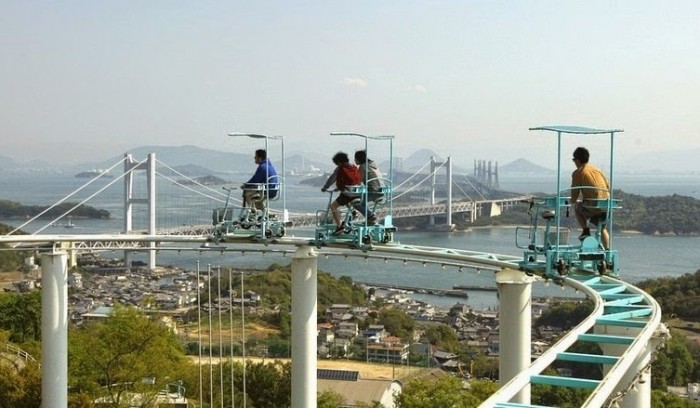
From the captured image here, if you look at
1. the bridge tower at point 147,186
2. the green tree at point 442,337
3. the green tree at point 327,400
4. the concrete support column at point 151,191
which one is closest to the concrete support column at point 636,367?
the green tree at point 327,400

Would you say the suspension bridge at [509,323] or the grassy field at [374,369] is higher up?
the suspension bridge at [509,323]

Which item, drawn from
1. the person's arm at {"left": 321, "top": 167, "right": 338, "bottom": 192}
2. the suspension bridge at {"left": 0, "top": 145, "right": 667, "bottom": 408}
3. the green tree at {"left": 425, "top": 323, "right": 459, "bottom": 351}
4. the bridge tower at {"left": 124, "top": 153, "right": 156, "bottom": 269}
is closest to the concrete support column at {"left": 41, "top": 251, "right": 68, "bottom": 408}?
the suspension bridge at {"left": 0, "top": 145, "right": 667, "bottom": 408}

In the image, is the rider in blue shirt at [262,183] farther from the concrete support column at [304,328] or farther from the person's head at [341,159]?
the person's head at [341,159]

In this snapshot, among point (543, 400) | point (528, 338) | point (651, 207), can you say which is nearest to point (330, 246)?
point (528, 338)

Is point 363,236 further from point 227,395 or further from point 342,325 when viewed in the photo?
point 342,325

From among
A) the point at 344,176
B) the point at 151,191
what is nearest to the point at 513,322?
the point at 344,176

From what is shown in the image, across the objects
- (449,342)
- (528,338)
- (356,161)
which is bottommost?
(449,342)

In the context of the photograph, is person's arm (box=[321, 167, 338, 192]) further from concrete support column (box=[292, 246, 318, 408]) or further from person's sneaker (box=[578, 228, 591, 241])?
person's sneaker (box=[578, 228, 591, 241])
